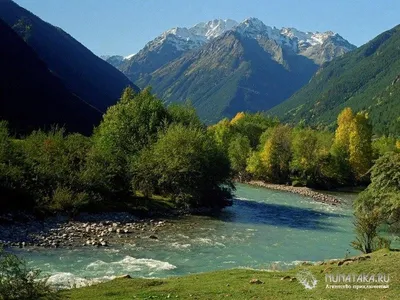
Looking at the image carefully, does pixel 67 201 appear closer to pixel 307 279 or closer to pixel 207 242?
pixel 207 242

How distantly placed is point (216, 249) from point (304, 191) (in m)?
53.5

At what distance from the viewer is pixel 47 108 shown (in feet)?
473

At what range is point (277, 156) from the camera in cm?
10119

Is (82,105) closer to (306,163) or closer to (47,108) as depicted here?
(47,108)

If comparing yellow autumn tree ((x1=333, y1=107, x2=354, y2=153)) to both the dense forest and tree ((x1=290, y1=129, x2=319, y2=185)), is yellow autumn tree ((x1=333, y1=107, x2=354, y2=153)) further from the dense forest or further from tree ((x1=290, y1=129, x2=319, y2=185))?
the dense forest

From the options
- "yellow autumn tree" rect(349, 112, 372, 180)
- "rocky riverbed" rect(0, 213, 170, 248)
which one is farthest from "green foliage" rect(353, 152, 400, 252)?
"yellow autumn tree" rect(349, 112, 372, 180)

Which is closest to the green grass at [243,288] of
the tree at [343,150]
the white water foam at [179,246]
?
the white water foam at [179,246]

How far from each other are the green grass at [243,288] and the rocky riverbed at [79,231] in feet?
48.6

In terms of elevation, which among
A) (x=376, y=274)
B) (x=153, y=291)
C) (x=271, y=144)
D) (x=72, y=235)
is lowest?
(x=72, y=235)

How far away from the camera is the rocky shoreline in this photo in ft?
254

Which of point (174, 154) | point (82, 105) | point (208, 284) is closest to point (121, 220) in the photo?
point (174, 154)

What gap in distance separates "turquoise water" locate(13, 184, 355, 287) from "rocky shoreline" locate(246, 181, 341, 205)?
47.4 feet

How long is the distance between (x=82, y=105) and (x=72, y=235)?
444 feet

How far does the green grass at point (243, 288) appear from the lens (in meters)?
19.9
